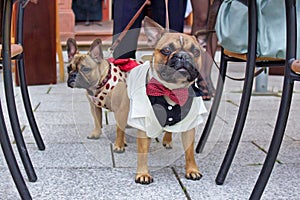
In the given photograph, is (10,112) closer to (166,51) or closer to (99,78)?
(99,78)

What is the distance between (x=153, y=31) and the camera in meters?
1.74

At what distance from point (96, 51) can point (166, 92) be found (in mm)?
358

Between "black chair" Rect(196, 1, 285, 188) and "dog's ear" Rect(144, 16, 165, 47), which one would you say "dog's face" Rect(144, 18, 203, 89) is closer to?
"dog's ear" Rect(144, 16, 165, 47)

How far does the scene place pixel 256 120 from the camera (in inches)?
115

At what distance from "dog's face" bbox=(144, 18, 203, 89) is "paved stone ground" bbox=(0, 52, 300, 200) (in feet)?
1.20

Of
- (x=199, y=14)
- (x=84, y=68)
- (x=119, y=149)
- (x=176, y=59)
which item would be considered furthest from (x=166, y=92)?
(x=199, y=14)

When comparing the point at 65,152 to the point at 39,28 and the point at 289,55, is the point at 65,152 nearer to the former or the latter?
the point at 289,55

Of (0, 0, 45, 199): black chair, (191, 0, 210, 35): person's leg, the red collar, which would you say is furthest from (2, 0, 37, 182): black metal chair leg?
(191, 0, 210, 35): person's leg

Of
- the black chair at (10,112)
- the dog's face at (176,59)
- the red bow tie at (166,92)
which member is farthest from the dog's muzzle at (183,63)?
the black chair at (10,112)

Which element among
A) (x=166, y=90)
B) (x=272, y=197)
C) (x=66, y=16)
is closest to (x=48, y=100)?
(x=166, y=90)

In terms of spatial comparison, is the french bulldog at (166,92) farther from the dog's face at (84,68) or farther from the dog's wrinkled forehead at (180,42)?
the dog's face at (84,68)

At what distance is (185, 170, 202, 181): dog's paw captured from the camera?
184 cm

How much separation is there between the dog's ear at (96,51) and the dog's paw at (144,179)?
50cm

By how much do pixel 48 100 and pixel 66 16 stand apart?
12.5 feet
